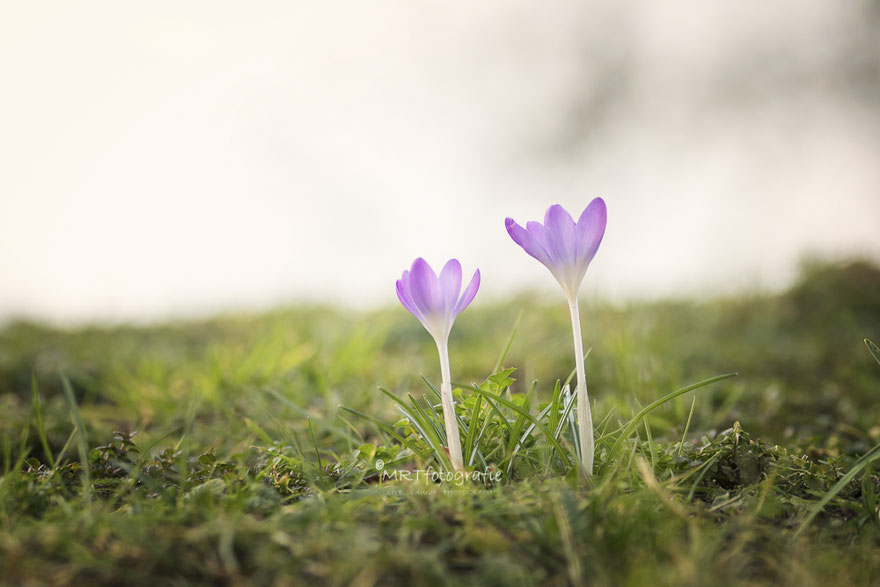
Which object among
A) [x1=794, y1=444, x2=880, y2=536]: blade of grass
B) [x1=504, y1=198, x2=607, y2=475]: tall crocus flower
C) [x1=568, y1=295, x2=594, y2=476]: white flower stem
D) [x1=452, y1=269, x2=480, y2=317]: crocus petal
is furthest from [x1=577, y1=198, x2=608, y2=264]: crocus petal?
[x1=794, y1=444, x2=880, y2=536]: blade of grass

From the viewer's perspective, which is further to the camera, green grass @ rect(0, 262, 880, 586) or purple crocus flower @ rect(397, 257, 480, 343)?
purple crocus flower @ rect(397, 257, 480, 343)

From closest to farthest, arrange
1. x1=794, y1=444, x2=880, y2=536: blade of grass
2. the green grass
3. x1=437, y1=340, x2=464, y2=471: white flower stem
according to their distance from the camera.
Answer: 1. the green grass
2. x1=794, y1=444, x2=880, y2=536: blade of grass
3. x1=437, y1=340, x2=464, y2=471: white flower stem

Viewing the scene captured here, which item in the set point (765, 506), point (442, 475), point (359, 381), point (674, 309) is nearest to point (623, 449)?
point (765, 506)

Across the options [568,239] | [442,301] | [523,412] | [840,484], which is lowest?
[840,484]

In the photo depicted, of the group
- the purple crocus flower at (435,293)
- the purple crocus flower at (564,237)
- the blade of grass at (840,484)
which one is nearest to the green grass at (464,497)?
the blade of grass at (840,484)

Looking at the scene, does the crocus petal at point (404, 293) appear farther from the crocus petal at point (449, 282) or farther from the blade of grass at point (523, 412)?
the blade of grass at point (523, 412)

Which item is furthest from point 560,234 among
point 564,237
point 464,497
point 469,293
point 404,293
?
point 464,497

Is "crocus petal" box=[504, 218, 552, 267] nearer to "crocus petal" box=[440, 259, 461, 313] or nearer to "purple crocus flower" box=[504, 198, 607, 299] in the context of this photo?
"purple crocus flower" box=[504, 198, 607, 299]

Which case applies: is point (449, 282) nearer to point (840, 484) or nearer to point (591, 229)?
Answer: point (591, 229)
